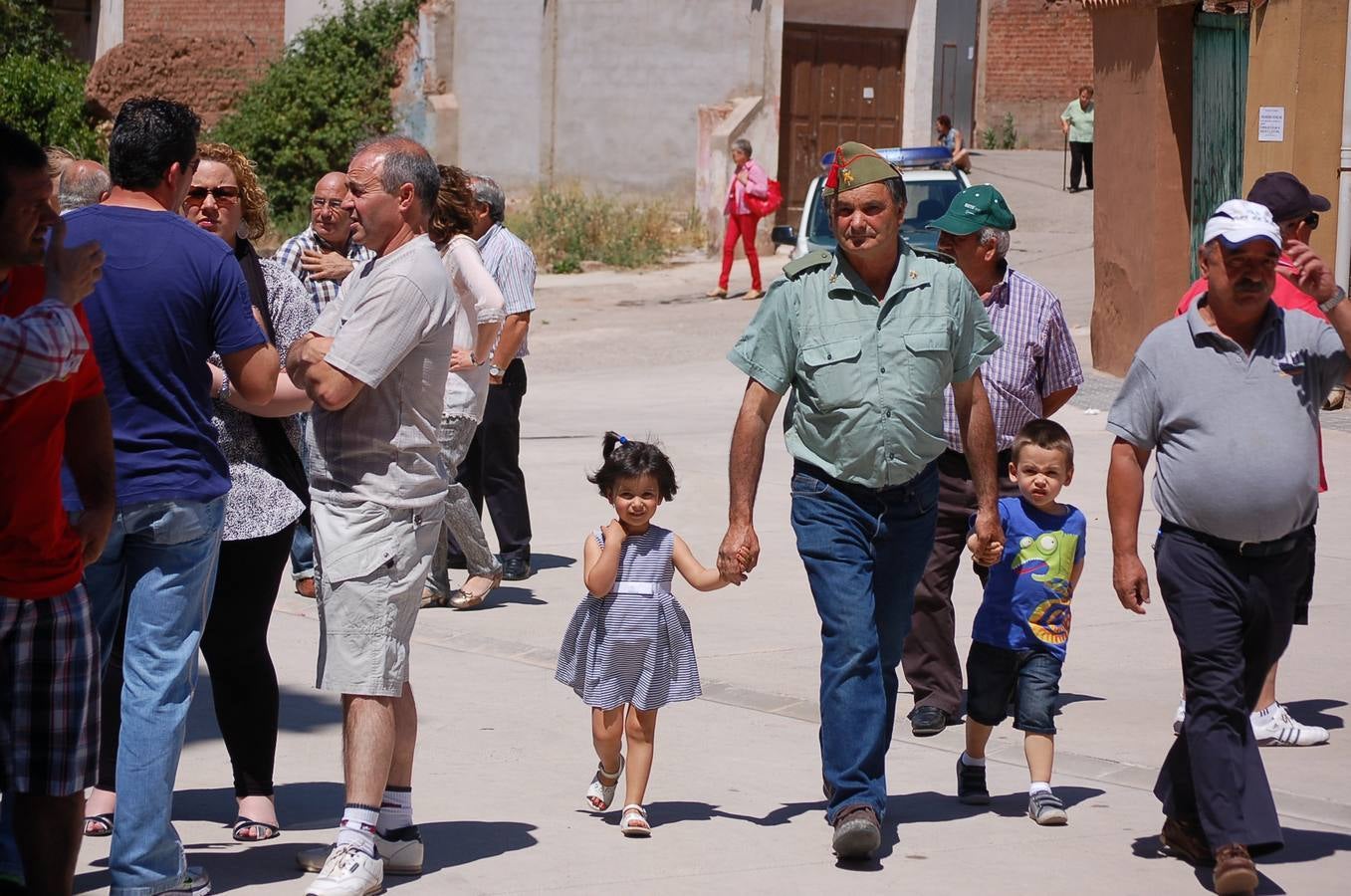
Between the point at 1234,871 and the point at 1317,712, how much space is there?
2.21 meters

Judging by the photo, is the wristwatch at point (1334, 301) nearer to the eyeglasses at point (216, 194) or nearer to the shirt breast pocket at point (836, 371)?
the shirt breast pocket at point (836, 371)

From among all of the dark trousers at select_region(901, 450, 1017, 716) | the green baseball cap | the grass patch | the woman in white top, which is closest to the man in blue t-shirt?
the green baseball cap

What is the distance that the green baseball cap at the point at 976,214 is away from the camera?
658 cm

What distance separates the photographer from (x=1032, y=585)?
228 inches

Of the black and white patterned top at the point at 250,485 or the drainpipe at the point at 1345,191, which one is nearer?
the black and white patterned top at the point at 250,485

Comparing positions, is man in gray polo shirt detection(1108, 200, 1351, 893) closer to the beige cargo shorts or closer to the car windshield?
the beige cargo shorts

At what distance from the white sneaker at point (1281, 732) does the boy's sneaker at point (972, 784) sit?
125 centimetres

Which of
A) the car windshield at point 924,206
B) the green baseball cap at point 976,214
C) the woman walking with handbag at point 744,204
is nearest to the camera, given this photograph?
the green baseball cap at point 976,214

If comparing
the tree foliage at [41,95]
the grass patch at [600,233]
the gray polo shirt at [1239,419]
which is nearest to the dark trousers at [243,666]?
the gray polo shirt at [1239,419]

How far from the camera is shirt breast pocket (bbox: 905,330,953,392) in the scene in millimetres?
5348

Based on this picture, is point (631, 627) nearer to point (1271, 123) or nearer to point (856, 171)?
point (856, 171)

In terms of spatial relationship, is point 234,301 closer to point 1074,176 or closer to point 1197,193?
point 1197,193

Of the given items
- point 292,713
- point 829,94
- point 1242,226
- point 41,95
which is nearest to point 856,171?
point 1242,226

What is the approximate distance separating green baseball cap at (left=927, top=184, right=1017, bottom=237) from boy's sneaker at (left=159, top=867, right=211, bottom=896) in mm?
3433
